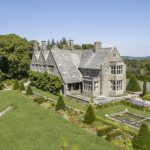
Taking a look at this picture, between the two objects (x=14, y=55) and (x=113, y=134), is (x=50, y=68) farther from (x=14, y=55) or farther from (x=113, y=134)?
(x=113, y=134)

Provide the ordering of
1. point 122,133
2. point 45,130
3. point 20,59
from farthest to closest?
point 20,59 < point 45,130 < point 122,133

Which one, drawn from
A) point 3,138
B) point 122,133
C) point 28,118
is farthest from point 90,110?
point 3,138

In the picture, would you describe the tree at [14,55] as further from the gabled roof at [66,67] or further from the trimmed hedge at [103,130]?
Answer: the trimmed hedge at [103,130]

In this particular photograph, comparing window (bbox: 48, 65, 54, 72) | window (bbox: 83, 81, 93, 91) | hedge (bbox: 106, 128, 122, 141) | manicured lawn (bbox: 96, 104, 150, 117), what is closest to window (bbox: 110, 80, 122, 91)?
window (bbox: 83, 81, 93, 91)

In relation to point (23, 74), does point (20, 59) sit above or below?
above

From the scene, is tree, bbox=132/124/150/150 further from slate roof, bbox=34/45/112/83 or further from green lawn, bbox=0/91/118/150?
slate roof, bbox=34/45/112/83

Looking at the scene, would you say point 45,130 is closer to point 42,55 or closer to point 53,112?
point 53,112

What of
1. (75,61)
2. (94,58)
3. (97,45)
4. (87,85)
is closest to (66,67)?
(75,61)

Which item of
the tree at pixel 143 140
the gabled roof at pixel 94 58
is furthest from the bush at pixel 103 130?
the gabled roof at pixel 94 58
